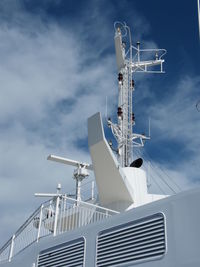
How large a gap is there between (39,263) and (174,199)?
5.70 m

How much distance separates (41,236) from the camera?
499 inches

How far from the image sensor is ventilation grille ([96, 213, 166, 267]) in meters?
7.95

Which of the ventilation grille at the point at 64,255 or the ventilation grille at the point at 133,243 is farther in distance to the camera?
the ventilation grille at the point at 64,255

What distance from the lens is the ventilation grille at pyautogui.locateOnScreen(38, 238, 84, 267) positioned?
10.1 meters

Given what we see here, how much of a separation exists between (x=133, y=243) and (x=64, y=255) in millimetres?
3025

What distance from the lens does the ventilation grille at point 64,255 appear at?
10.1m

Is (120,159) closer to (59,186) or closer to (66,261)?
(59,186)

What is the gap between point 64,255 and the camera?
35.1 feet

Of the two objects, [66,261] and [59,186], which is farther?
[59,186]

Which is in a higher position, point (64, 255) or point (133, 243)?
point (64, 255)

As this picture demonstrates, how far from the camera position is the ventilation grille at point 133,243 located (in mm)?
7949

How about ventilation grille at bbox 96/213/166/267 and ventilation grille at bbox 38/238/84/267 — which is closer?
ventilation grille at bbox 96/213/166/267

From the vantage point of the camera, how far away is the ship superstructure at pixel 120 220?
25.0ft

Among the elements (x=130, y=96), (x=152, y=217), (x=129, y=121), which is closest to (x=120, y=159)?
(x=129, y=121)
